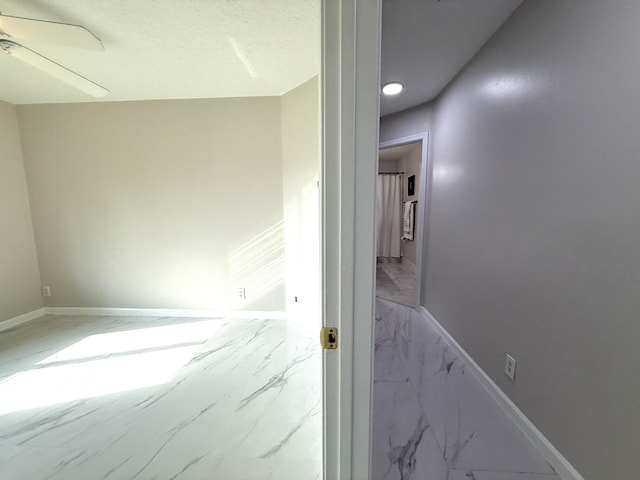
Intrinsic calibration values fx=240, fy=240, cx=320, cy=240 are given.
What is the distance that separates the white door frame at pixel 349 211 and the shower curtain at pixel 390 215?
4.71 m

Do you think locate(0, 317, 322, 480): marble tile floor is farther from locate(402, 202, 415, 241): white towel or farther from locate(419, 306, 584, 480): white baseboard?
locate(402, 202, 415, 241): white towel

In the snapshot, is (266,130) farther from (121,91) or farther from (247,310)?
(247,310)

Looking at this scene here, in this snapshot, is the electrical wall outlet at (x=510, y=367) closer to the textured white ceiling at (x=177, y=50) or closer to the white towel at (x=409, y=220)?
the textured white ceiling at (x=177, y=50)

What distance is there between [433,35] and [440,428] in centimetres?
238

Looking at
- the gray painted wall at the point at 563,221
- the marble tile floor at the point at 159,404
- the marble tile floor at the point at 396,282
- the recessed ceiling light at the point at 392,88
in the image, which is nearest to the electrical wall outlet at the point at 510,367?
the gray painted wall at the point at 563,221

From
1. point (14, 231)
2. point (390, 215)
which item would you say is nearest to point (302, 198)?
point (14, 231)

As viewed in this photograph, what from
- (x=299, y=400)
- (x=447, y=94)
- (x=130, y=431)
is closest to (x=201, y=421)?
(x=130, y=431)

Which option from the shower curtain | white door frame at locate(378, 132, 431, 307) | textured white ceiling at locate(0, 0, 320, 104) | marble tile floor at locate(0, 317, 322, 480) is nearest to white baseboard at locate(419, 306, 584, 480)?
white door frame at locate(378, 132, 431, 307)

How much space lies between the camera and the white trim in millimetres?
2760

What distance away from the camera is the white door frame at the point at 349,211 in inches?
20.3

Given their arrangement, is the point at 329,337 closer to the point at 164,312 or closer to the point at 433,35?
the point at 433,35

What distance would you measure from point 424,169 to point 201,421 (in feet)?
9.38

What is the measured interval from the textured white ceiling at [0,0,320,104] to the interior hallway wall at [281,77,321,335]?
0.71 ft

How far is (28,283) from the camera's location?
269cm
